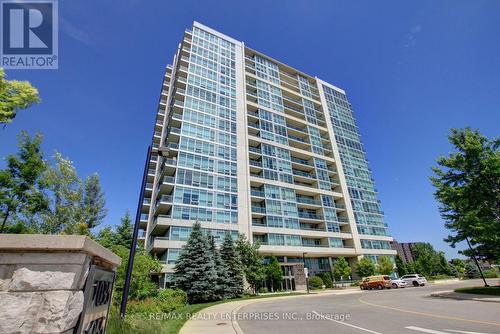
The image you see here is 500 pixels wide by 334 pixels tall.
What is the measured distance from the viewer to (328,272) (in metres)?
48.8

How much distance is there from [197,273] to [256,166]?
24956mm

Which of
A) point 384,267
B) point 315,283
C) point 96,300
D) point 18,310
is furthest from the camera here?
point 384,267

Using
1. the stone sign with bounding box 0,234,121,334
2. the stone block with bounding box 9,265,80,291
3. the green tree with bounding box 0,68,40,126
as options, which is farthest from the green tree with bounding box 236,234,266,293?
the stone block with bounding box 9,265,80,291

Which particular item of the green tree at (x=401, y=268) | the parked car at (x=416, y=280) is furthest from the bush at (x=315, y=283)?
the green tree at (x=401, y=268)

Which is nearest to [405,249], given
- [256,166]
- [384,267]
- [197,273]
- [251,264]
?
[384,267]

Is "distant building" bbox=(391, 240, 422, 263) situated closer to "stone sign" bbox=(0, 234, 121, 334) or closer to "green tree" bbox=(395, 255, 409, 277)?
"green tree" bbox=(395, 255, 409, 277)

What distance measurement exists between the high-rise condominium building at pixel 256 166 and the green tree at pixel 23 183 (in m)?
18.0

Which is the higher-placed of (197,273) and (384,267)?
(384,267)

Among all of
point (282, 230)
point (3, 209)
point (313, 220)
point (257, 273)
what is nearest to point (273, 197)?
point (282, 230)

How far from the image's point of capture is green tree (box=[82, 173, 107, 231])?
1110 inches

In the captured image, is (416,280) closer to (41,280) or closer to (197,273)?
(197,273)

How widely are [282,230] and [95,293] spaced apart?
140 feet

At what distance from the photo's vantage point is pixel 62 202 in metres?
24.8

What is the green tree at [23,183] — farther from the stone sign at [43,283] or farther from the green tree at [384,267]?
the green tree at [384,267]
